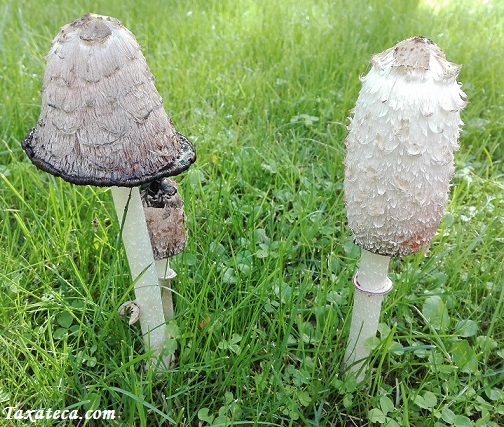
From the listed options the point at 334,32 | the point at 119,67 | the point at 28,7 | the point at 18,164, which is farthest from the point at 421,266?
the point at 28,7

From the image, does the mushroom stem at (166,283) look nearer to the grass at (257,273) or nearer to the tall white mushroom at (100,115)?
the grass at (257,273)

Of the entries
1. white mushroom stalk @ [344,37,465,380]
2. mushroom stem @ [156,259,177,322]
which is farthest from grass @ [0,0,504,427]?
white mushroom stalk @ [344,37,465,380]

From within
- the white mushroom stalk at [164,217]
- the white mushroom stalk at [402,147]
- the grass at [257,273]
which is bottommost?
the grass at [257,273]

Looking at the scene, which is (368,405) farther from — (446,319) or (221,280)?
(221,280)

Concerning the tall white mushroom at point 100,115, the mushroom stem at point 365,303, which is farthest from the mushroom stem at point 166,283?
the mushroom stem at point 365,303

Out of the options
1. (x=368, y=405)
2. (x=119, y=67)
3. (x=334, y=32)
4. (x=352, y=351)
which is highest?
(x=119, y=67)
